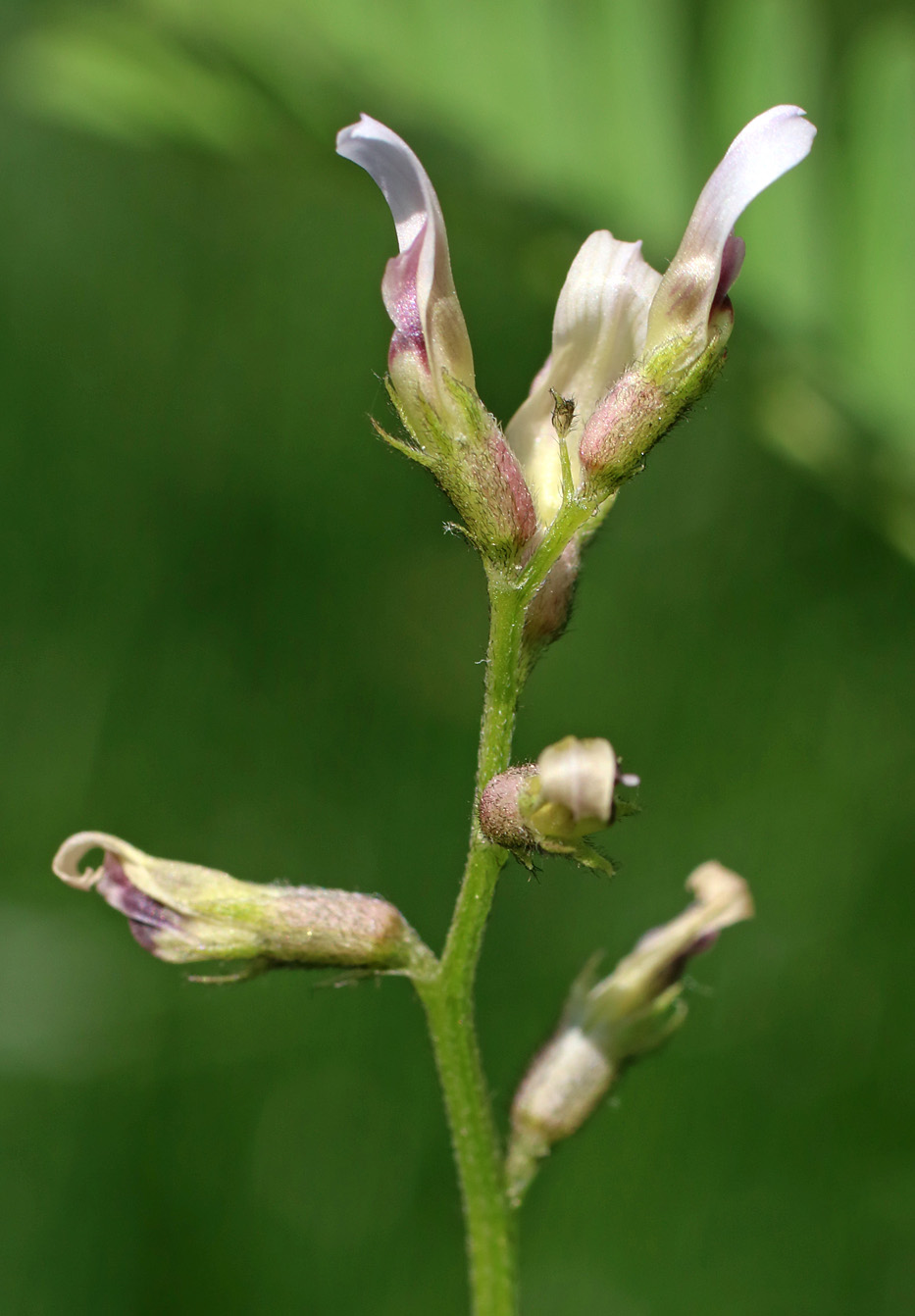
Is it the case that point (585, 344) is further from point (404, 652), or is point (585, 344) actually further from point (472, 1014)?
point (404, 652)

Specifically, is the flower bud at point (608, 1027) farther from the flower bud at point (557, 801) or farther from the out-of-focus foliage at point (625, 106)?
the out-of-focus foliage at point (625, 106)

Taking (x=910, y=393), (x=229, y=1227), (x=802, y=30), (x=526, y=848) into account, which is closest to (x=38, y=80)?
(x=802, y=30)

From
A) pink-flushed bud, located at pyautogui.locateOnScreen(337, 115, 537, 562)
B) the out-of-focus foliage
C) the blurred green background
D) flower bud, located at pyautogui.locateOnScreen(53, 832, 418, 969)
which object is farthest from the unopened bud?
the out-of-focus foliage

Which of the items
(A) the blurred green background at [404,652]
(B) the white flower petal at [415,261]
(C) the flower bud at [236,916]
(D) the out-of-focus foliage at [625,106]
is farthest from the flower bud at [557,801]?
(D) the out-of-focus foliage at [625,106]

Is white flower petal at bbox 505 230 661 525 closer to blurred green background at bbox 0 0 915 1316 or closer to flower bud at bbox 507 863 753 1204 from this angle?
flower bud at bbox 507 863 753 1204

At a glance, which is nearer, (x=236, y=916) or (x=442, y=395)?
(x=442, y=395)

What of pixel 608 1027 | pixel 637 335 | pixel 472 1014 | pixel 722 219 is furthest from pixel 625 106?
pixel 472 1014
